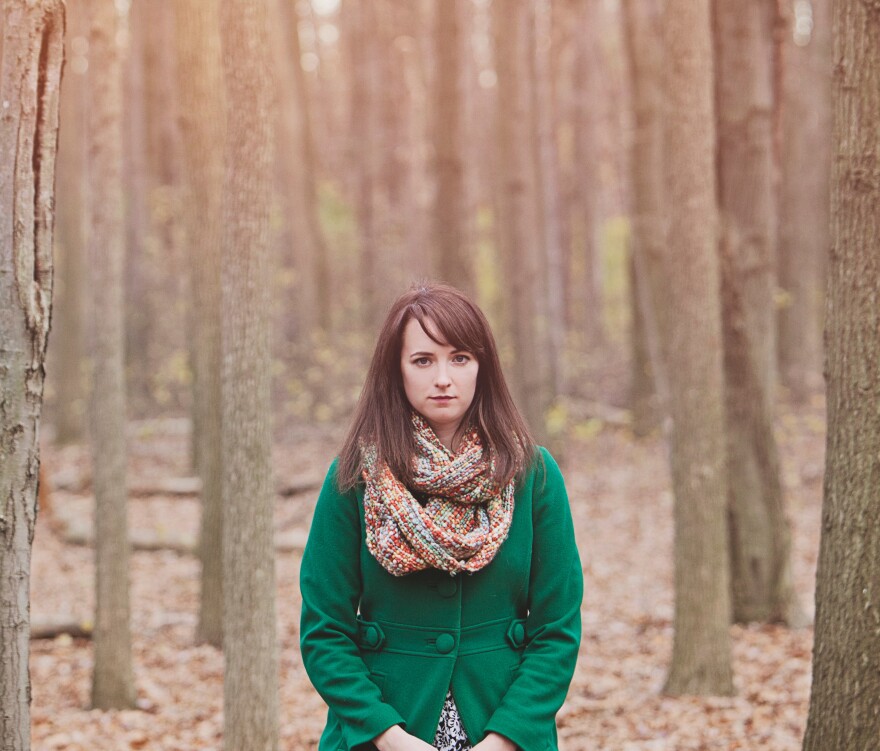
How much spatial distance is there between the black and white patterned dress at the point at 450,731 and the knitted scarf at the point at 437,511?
1.31ft

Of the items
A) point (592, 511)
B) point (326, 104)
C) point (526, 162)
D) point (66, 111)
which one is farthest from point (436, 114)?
point (326, 104)

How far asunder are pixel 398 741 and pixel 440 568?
46 cm

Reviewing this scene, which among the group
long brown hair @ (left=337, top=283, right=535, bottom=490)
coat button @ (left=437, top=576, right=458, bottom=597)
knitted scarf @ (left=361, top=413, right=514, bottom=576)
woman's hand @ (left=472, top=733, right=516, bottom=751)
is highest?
long brown hair @ (left=337, top=283, right=535, bottom=490)

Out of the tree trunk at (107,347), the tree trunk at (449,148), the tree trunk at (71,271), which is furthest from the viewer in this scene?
the tree trunk at (71,271)

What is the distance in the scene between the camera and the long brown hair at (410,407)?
9.04ft

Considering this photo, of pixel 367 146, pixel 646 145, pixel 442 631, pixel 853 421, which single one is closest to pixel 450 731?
pixel 442 631

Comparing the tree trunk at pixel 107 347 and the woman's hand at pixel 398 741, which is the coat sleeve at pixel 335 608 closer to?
the woman's hand at pixel 398 741

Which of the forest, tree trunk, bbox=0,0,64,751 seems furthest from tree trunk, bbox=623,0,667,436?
tree trunk, bbox=0,0,64,751

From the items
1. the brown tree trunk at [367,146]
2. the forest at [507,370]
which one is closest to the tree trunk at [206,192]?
the forest at [507,370]

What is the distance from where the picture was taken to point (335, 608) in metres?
2.77

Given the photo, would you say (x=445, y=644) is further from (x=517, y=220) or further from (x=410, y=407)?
(x=517, y=220)

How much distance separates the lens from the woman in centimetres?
268

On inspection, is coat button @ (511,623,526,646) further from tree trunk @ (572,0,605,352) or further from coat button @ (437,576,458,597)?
tree trunk @ (572,0,605,352)

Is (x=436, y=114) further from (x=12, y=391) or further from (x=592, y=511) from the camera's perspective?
(x=12, y=391)
